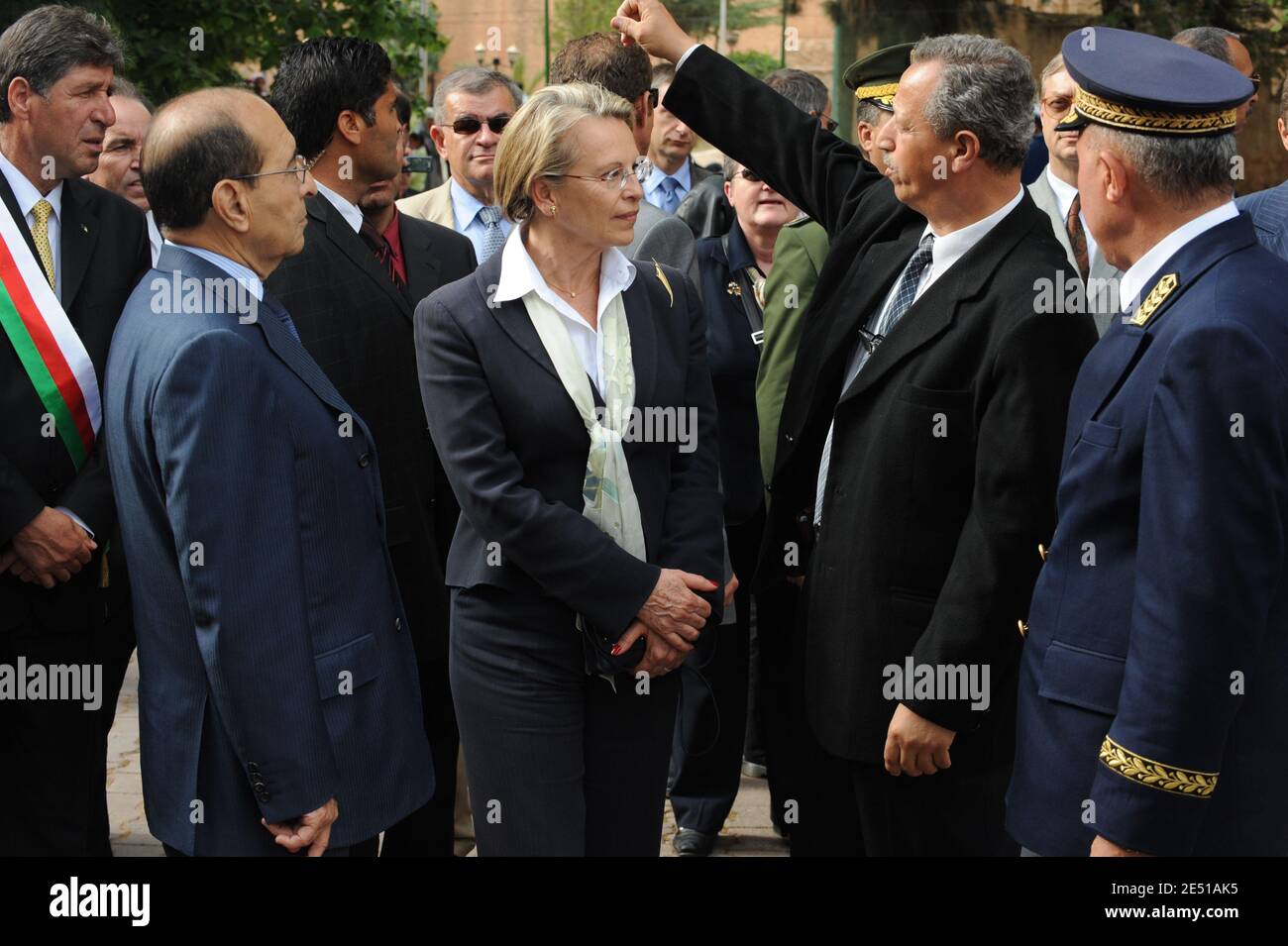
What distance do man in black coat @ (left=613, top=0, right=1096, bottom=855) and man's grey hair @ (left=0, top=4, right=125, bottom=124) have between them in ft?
7.29

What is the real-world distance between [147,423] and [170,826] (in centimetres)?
80

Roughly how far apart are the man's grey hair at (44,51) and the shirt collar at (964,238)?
7.93 ft

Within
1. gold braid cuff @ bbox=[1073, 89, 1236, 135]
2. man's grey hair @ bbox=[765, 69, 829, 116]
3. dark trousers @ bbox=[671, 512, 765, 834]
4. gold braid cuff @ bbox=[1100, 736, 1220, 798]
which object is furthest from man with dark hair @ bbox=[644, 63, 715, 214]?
gold braid cuff @ bbox=[1100, 736, 1220, 798]

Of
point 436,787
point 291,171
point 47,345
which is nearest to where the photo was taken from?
point 291,171

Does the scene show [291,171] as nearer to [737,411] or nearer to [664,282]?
[664,282]

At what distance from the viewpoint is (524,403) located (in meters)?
Answer: 3.27

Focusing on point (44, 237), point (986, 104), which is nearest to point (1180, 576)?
point (986, 104)

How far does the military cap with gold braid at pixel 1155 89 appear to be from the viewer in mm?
2598

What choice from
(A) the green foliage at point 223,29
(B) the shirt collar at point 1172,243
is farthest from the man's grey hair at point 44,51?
(A) the green foliage at point 223,29

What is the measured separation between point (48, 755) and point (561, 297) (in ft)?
6.18

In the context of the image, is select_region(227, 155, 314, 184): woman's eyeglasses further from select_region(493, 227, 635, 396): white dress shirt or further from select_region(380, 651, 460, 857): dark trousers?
select_region(380, 651, 460, 857): dark trousers

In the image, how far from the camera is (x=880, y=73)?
400cm

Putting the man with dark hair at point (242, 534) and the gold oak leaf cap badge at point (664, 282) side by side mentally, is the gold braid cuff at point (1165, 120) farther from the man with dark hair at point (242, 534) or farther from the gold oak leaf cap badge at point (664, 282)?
the man with dark hair at point (242, 534)

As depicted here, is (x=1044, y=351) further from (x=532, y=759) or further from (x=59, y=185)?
(x=59, y=185)
